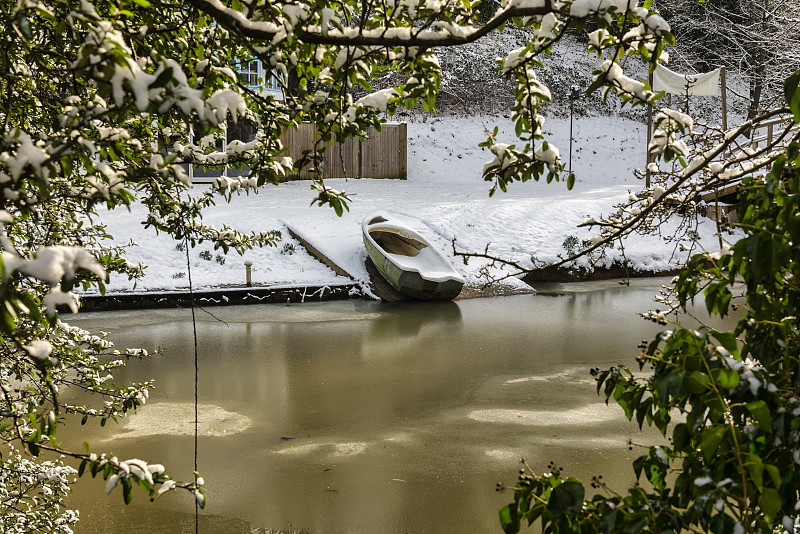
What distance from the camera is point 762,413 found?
149 centimetres

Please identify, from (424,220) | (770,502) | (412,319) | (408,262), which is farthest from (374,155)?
(770,502)

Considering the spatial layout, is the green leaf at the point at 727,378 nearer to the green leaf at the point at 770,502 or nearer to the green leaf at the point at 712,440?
the green leaf at the point at 712,440

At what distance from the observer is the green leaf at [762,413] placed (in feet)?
4.84

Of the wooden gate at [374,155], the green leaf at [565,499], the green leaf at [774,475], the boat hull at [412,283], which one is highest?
the wooden gate at [374,155]

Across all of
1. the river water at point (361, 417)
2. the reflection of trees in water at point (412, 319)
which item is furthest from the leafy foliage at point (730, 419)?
the reflection of trees in water at point (412, 319)

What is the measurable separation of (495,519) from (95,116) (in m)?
4.00

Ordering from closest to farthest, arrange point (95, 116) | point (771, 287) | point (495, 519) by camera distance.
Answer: point (95, 116) < point (771, 287) < point (495, 519)

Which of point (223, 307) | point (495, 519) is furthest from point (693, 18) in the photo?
point (495, 519)

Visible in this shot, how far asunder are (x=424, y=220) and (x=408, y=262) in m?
3.53

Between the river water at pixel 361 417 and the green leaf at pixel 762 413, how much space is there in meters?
3.51

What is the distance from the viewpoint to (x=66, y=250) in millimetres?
1472

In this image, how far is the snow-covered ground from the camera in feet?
42.7

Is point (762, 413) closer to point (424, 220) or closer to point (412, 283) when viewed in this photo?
point (412, 283)

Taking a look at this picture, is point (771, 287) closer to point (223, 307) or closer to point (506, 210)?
point (223, 307)
